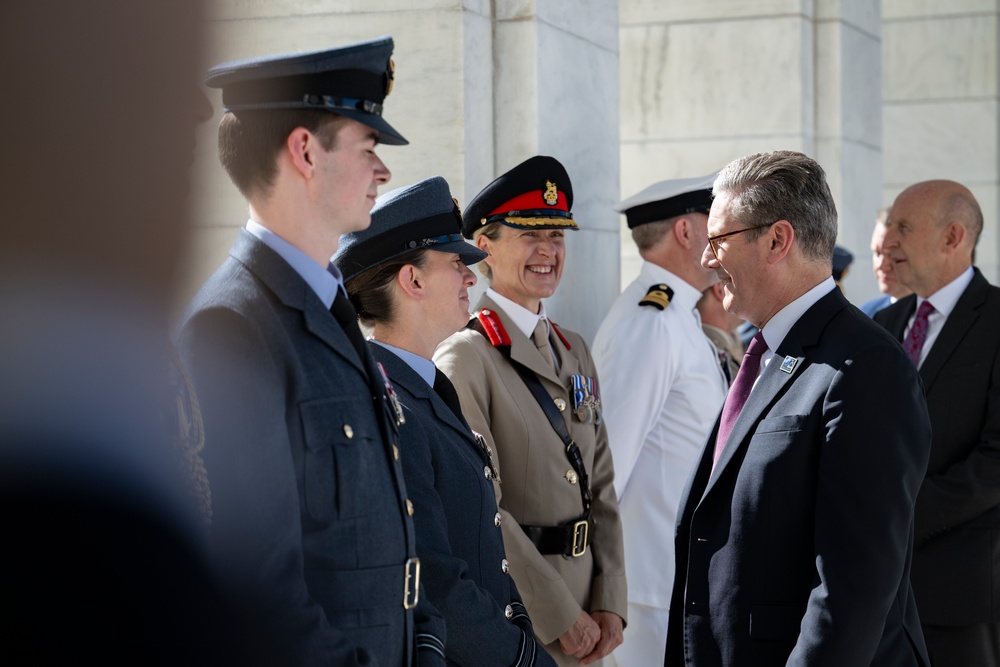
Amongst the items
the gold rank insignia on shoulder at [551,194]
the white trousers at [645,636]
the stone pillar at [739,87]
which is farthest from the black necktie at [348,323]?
the stone pillar at [739,87]

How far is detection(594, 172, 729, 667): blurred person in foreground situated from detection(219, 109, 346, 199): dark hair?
2553mm

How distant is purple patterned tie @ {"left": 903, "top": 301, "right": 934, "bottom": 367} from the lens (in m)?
4.66

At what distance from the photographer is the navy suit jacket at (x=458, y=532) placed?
2.44 m

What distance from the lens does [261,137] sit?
1946mm

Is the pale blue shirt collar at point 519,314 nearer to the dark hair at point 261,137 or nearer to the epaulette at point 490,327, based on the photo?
the epaulette at point 490,327

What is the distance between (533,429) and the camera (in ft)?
11.9

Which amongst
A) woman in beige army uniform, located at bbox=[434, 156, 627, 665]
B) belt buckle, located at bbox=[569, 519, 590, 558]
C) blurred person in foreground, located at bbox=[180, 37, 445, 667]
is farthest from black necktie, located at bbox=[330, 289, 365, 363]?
belt buckle, located at bbox=[569, 519, 590, 558]

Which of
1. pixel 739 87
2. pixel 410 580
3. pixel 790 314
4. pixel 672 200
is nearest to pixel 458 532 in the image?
pixel 410 580

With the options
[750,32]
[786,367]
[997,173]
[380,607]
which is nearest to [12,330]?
[380,607]

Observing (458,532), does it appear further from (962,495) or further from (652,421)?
(962,495)

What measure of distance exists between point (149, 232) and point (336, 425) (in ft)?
4.17

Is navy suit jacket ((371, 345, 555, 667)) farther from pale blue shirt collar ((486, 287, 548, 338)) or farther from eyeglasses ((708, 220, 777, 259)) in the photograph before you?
pale blue shirt collar ((486, 287, 548, 338))

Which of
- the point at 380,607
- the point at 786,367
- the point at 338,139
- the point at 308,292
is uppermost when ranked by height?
the point at 338,139

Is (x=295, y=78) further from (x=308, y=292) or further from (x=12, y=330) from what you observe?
(x=12, y=330)
